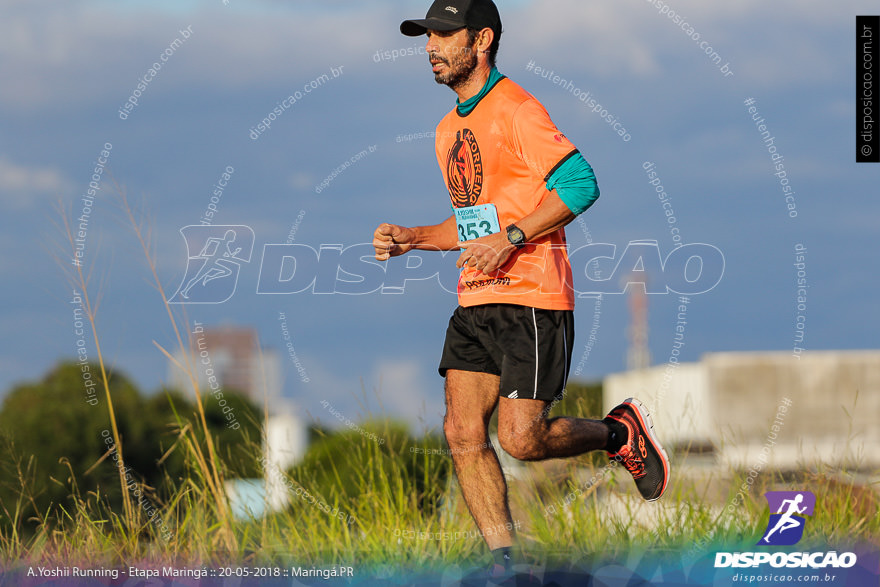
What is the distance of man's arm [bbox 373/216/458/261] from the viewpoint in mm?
4359

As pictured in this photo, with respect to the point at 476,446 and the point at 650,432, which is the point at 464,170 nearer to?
the point at 476,446

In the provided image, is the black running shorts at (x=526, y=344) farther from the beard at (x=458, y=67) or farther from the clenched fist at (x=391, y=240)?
the beard at (x=458, y=67)

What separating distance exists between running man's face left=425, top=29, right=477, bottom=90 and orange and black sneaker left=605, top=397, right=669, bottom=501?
1.71 meters

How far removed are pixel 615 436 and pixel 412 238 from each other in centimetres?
130

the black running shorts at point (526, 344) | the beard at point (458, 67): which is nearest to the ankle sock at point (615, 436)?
the black running shorts at point (526, 344)

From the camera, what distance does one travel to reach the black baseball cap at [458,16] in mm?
4168

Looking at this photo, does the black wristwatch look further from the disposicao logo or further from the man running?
the disposicao logo

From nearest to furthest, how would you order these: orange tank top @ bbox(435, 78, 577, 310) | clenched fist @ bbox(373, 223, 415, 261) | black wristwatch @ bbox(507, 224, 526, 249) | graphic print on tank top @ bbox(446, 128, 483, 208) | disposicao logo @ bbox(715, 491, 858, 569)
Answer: disposicao logo @ bbox(715, 491, 858, 569), black wristwatch @ bbox(507, 224, 526, 249), orange tank top @ bbox(435, 78, 577, 310), graphic print on tank top @ bbox(446, 128, 483, 208), clenched fist @ bbox(373, 223, 415, 261)

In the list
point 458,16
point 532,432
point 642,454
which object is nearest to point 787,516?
point 642,454

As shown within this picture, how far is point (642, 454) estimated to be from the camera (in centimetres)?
466

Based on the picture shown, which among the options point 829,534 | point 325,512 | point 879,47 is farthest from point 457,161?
point 879,47

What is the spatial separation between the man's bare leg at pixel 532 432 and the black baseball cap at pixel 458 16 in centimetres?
158

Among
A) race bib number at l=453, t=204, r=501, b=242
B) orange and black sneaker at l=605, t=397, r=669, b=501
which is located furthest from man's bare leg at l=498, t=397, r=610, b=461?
race bib number at l=453, t=204, r=501, b=242

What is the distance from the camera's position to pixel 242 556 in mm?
4441
